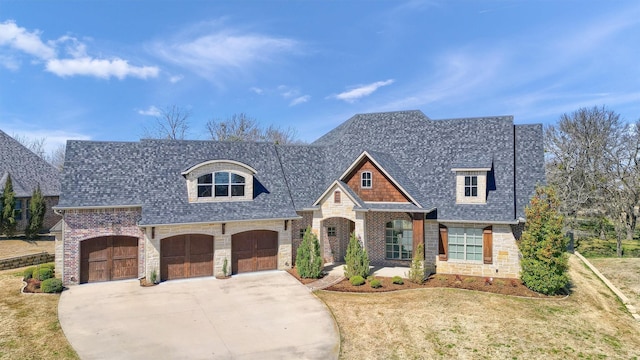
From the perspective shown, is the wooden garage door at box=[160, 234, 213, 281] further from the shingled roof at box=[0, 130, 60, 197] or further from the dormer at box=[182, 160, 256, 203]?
the shingled roof at box=[0, 130, 60, 197]

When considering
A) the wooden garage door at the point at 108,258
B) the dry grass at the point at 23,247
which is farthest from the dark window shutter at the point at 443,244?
the dry grass at the point at 23,247

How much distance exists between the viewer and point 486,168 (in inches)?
786

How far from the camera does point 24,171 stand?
32219 mm

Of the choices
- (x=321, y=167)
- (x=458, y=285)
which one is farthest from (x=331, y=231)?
(x=458, y=285)

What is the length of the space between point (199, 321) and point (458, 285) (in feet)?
39.4

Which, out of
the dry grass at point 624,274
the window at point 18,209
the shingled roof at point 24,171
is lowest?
the dry grass at point 624,274

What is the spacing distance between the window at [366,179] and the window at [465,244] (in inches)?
200

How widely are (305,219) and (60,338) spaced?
43.6ft

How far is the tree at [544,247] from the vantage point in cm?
1720

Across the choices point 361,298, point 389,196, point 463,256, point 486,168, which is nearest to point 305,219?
point 389,196

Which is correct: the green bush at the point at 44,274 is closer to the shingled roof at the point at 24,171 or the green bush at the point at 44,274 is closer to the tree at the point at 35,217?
the tree at the point at 35,217

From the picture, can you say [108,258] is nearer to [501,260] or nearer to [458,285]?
[458,285]

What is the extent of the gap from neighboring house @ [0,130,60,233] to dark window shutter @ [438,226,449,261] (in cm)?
3140

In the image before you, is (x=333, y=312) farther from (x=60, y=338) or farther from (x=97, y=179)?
(x=97, y=179)
